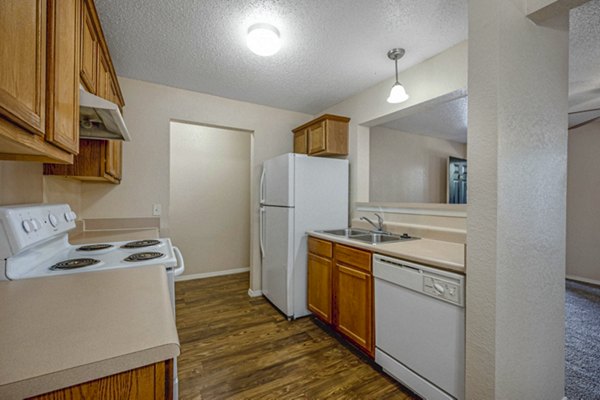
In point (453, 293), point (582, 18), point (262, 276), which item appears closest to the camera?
point (453, 293)

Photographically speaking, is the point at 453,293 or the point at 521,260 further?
the point at 453,293

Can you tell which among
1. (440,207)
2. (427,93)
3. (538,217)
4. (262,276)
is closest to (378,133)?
(427,93)

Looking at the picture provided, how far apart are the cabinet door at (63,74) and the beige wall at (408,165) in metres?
3.52

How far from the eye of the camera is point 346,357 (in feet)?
6.40

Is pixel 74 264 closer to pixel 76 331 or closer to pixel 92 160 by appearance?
pixel 76 331

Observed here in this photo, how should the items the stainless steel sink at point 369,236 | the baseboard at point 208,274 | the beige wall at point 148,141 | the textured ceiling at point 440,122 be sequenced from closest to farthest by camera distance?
the stainless steel sink at point 369,236 → the beige wall at point 148,141 → the textured ceiling at point 440,122 → the baseboard at point 208,274

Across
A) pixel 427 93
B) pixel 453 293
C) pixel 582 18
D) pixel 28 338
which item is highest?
pixel 582 18

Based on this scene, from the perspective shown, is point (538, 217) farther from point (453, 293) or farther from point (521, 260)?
point (453, 293)

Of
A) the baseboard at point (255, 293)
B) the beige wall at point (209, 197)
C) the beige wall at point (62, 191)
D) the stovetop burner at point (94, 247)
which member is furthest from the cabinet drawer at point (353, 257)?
the beige wall at point (209, 197)

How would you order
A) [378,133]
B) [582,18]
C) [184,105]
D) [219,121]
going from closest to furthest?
[582,18]
[184,105]
[219,121]
[378,133]

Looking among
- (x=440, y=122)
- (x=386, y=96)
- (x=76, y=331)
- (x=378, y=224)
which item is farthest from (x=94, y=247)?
(x=440, y=122)

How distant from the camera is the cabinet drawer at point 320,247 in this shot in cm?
229

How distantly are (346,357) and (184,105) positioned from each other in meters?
2.83

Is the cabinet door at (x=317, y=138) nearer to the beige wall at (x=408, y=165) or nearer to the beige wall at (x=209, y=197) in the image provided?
the beige wall at (x=209, y=197)
